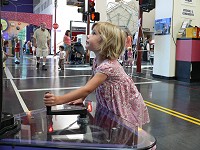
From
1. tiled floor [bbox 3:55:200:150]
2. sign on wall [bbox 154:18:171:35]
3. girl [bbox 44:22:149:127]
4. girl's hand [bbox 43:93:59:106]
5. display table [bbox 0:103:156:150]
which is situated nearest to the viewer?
display table [bbox 0:103:156:150]

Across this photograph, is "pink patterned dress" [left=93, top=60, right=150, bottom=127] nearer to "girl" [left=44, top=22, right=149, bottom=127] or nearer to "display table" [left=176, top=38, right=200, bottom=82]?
"girl" [left=44, top=22, right=149, bottom=127]

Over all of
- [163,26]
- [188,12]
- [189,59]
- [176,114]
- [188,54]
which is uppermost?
[188,12]

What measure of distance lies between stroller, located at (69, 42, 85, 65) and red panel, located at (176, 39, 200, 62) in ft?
21.4

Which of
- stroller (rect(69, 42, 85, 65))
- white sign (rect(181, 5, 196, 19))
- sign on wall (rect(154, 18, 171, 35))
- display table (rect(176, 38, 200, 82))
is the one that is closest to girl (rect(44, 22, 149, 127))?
display table (rect(176, 38, 200, 82))

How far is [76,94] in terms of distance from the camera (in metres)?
1.44

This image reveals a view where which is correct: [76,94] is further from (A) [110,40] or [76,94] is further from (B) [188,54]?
(B) [188,54]

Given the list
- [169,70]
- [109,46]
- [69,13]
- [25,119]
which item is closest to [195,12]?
[169,70]

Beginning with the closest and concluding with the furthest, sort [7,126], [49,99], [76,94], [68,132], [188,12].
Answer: [7,126], [68,132], [49,99], [76,94], [188,12]

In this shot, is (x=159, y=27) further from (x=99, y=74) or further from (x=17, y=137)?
(x=17, y=137)

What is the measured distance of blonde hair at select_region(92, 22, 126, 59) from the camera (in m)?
1.63

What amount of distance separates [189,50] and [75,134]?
651 centimetres

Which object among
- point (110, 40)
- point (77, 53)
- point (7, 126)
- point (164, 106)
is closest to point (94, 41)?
point (110, 40)

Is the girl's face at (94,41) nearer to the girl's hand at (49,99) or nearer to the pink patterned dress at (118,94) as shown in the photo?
the pink patterned dress at (118,94)

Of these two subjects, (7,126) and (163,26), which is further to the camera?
(163,26)
